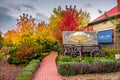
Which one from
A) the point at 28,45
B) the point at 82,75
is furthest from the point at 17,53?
the point at 82,75

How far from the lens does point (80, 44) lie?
86.5ft

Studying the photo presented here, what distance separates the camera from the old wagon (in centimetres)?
2388

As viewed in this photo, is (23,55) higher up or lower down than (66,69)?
higher up

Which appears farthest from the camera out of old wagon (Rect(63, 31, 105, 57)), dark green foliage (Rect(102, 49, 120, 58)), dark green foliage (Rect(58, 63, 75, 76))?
old wagon (Rect(63, 31, 105, 57))

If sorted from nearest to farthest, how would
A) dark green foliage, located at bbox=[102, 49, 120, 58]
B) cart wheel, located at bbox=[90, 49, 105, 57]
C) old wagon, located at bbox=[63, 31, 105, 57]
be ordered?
dark green foliage, located at bbox=[102, 49, 120, 58] → cart wheel, located at bbox=[90, 49, 105, 57] → old wagon, located at bbox=[63, 31, 105, 57]

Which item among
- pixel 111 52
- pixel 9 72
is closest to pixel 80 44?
pixel 111 52

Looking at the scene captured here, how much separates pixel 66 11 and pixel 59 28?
3895 millimetres

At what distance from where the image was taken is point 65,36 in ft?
87.0

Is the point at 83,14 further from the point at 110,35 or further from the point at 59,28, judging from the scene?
the point at 110,35

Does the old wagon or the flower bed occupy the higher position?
the old wagon

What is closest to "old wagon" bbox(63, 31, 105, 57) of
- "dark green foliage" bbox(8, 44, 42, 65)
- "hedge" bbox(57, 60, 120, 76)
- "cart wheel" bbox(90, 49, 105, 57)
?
"cart wheel" bbox(90, 49, 105, 57)

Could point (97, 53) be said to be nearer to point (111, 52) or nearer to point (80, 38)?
point (111, 52)

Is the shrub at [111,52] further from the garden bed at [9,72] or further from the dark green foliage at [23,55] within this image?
the garden bed at [9,72]

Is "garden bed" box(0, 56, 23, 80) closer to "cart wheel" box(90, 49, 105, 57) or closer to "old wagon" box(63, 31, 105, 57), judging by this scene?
"old wagon" box(63, 31, 105, 57)
